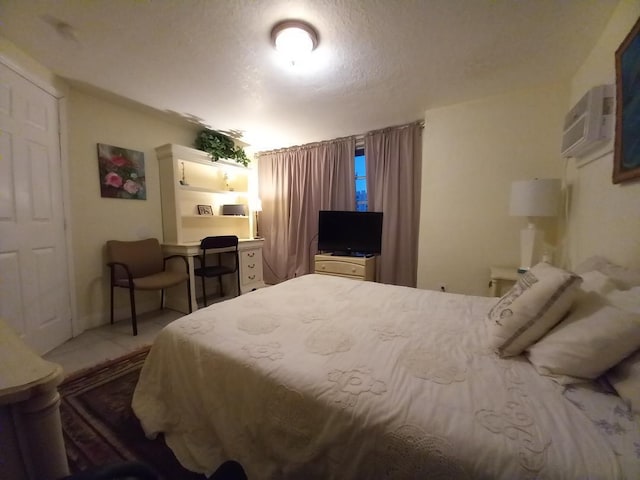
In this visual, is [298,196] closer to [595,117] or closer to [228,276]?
[228,276]

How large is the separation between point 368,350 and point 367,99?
243 cm

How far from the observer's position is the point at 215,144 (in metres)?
3.38

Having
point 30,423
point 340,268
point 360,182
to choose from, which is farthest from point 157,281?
point 360,182

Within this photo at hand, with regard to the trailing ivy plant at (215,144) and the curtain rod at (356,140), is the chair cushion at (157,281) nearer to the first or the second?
the trailing ivy plant at (215,144)

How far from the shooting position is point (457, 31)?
157cm

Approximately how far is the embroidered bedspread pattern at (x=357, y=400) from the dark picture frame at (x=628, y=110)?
106 cm

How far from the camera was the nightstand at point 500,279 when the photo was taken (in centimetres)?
220

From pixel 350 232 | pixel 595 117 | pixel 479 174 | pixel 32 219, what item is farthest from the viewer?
pixel 350 232

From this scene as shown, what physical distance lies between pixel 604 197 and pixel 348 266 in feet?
7.40

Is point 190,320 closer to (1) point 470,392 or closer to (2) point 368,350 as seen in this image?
(2) point 368,350

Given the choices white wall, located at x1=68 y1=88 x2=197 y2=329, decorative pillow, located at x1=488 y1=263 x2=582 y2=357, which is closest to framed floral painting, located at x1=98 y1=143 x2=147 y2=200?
white wall, located at x1=68 y1=88 x2=197 y2=329

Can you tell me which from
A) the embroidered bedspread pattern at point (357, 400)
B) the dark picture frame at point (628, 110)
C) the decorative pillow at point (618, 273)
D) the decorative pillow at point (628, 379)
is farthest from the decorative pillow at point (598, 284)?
the dark picture frame at point (628, 110)

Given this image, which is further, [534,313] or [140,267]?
[140,267]

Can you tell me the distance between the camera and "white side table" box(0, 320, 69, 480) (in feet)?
1.67
